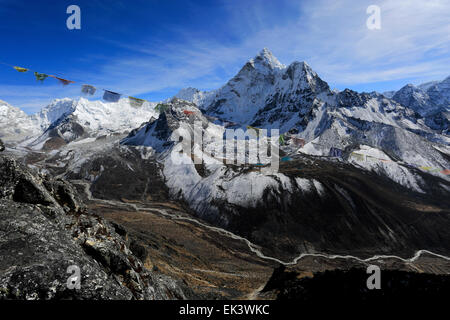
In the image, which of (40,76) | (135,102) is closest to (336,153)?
(135,102)

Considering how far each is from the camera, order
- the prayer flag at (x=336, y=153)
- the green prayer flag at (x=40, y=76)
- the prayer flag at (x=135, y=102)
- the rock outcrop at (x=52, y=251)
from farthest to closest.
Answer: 1. the prayer flag at (x=336, y=153)
2. the prayer flag at (x=135, y=102)
3. the green prayer flag at (x=40, y=76)
4. the rock outcrop at (x=52, y=251)

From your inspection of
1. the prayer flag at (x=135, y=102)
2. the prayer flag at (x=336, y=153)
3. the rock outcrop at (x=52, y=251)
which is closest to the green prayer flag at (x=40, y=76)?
the prayer flag at (x=135, y=102)

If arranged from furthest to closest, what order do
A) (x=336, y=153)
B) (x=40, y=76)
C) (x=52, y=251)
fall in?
1. (x=336, y=153)
2. (x=40, y=76)
3. (x=52, y=251)

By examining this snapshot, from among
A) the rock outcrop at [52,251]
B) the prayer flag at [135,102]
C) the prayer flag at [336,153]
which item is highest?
the prayer flag at [135,102]

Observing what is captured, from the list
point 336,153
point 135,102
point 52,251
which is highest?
point 135,102

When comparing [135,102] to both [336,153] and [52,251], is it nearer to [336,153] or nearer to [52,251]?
[52,251]

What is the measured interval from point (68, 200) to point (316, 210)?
223ft

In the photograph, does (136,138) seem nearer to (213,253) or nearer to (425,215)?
(213,253)

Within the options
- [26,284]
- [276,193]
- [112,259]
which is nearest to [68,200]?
[112,259]

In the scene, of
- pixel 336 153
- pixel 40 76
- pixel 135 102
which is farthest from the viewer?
pixel 336 153

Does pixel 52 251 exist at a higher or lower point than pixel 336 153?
lower

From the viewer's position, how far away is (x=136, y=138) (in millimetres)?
163375

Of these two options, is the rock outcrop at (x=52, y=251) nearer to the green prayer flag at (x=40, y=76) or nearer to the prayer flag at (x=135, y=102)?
the green prayer flag at (x=40, y=76)

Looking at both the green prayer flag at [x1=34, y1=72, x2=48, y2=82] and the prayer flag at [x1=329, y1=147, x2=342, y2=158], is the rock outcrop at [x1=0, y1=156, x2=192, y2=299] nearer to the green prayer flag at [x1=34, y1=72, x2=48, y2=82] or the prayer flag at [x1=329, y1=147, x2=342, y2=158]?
the green prayer flag at [x1=34, y1=72, x2=48, y2=82]
